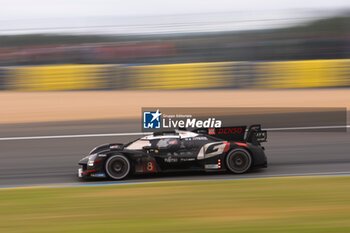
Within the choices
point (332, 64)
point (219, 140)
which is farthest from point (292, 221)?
point (332, 64)

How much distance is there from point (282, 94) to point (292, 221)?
12905 mm

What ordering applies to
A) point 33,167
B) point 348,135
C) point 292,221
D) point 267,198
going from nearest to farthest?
point 292,221 < point 267,198 < point 33,167 < point 348,135

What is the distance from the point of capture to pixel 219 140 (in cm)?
911

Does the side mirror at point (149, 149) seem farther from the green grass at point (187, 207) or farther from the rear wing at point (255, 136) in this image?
the rear wing at point (255, 136)

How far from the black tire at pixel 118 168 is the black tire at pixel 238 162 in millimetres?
1799

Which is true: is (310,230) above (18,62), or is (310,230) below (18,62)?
below

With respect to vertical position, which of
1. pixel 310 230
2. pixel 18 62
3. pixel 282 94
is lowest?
pixel 310 230

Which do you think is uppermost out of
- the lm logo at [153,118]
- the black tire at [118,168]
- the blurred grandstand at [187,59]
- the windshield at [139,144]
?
the blurred grandstand at [187,59]

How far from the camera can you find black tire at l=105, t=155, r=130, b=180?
8.88m

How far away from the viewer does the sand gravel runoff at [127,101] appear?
52.9 ft

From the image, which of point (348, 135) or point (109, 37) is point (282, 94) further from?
point (109, 37)

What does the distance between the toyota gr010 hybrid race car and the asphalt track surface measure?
186 millimetres

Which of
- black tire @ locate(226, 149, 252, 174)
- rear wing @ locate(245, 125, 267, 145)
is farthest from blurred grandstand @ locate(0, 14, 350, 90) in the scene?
black tire @ locate(226, 149, 252, 174)

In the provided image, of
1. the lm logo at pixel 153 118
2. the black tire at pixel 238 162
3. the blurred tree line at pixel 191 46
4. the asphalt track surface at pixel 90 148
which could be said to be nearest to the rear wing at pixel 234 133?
the black tire at pixel 238 162
